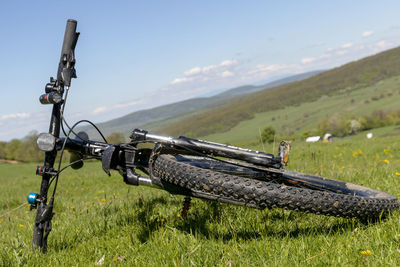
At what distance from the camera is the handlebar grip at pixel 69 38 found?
331 centimetres

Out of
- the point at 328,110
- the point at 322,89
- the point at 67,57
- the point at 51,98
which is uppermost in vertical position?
the point at 67,57

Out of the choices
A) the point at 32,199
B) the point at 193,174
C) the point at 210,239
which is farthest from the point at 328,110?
the point at 32,199

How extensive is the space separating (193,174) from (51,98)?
5.53 feet

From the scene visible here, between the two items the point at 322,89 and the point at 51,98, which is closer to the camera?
the point at 51,98

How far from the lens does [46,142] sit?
319 centimetres

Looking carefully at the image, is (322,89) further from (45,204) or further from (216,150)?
(45,204)

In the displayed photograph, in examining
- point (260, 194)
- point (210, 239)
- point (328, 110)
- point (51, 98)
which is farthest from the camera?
point (328, 110)

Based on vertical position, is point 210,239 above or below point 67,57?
below

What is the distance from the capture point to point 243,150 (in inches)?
125

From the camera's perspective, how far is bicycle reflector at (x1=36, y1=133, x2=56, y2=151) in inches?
125

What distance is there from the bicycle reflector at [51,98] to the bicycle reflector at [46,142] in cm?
34

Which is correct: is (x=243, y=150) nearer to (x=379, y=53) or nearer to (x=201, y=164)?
(x=201, y=164)

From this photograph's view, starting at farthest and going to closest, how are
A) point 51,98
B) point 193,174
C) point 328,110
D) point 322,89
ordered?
point 322,89
point 328,110
point 51,98
point 193,174

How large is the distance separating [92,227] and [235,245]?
6.56ft
